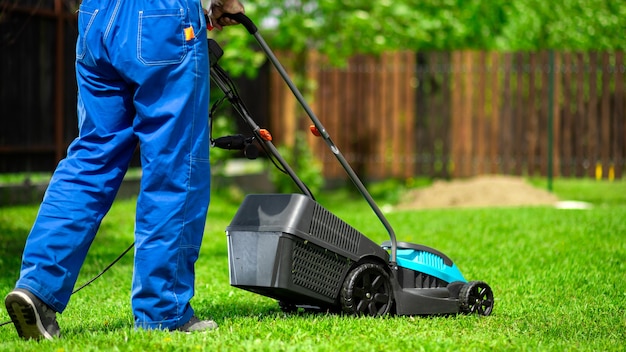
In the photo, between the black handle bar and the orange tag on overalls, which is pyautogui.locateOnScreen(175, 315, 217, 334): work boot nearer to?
the orange tag on overalls

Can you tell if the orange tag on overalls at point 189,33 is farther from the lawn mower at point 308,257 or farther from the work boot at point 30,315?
the work boot at point 30,315

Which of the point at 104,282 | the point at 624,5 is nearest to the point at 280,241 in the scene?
the point at 104,282

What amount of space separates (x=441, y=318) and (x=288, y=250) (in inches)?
36.3

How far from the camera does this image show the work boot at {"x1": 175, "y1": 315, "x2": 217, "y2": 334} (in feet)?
12.9

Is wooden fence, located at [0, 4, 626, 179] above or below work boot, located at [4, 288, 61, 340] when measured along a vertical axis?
above

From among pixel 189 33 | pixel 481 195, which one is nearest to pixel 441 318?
pixel 189 33

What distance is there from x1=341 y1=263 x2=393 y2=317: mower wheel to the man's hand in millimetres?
1237

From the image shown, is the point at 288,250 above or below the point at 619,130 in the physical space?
below

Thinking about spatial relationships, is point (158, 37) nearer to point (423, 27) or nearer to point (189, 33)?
point (189, 33)

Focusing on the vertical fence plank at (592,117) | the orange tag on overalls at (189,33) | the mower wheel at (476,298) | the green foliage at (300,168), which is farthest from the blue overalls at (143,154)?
the vertical fence plank at (592,117)

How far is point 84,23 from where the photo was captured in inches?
152

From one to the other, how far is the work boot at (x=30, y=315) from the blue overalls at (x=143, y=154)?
0.04 metres

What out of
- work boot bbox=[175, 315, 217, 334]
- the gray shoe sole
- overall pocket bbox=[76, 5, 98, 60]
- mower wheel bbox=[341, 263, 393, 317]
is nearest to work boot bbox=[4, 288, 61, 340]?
the gray shoe sole

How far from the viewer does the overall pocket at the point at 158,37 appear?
371 cm
